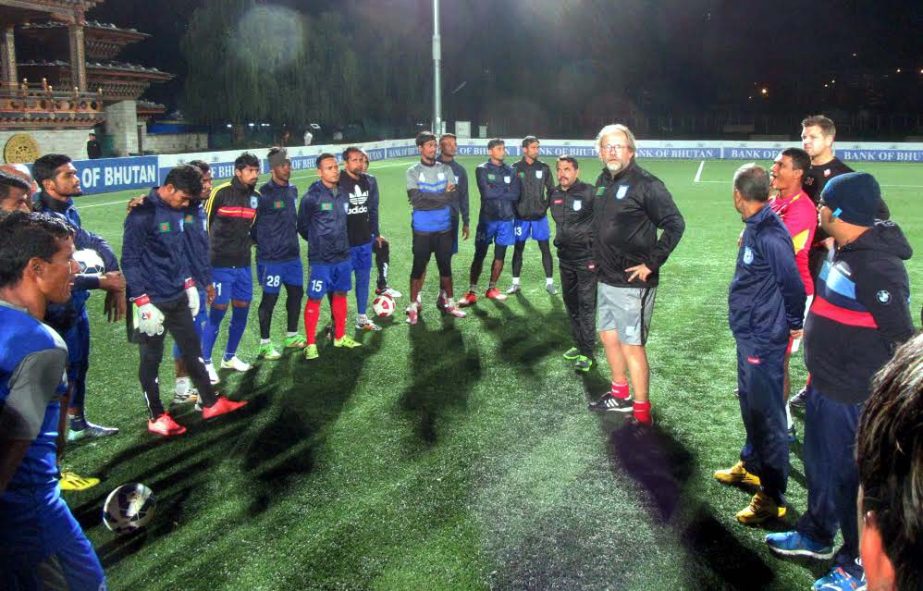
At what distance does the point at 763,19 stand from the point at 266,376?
55056 millimetres

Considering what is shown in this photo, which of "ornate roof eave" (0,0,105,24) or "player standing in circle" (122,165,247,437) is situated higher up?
"ornate roof eave" (0,0,105,24)

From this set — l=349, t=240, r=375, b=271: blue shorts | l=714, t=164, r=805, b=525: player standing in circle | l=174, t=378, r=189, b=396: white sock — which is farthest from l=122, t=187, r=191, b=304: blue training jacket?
l=714, t=164, r=805, b=525: player standing in circle

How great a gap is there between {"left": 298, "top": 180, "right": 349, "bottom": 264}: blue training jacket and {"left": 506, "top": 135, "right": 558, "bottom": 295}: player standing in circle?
9.99ft

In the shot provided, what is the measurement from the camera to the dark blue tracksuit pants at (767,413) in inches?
163

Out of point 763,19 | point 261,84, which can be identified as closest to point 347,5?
point 261,84

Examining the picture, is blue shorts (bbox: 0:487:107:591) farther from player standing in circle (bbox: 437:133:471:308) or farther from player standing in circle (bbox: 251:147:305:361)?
player standing in circle (bbox: 437:133:471:308)

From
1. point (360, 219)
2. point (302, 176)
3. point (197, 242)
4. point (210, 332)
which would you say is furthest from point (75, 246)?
point (302, 176)

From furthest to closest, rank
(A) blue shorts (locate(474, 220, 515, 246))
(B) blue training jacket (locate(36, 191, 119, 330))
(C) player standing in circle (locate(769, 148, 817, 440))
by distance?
(A) blue shorts (locate(474, 220, 515, 246)) < (C) player standing in circle (locate(769, 148, 817, 440)) < (B) blue training jacket (locate(36, 191, 119, 330))

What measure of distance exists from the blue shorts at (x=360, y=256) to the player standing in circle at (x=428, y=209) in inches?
22.1

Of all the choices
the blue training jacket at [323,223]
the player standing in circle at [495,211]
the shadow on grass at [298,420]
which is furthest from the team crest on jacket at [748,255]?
the player standing in circle at [495,211]

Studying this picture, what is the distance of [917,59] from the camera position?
49.7 m

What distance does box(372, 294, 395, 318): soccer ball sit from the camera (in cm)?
884

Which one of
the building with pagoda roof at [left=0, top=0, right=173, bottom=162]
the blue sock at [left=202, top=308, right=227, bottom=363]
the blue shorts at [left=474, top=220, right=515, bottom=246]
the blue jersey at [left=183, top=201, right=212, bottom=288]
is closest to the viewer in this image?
the blue jersey at [left=183, top=201, right=212, bottom=288]

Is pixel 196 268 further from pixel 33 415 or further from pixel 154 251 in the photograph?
pixel 33 415
